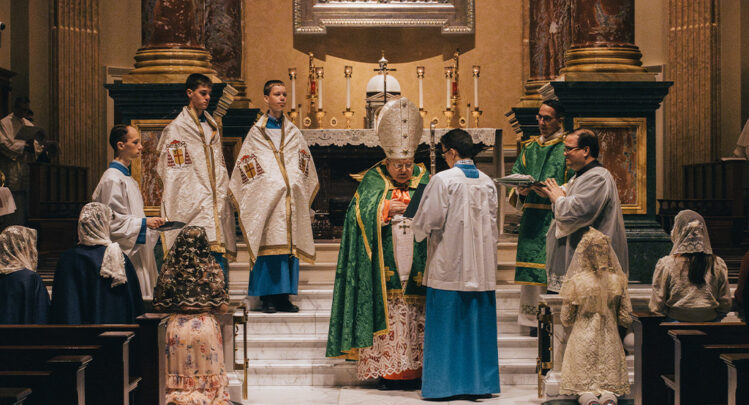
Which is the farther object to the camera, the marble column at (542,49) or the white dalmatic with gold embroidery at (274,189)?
the marble column at (542,49)

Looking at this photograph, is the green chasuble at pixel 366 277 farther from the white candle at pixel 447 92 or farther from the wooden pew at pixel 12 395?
the white candle at pixel 447 92

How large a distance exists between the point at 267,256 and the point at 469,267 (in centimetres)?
183

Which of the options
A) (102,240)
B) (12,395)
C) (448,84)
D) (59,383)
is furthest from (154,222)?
(448,84)

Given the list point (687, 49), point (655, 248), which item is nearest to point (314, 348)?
point (655, 248)

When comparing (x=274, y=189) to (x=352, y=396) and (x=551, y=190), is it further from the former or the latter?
(x=551, y=190)

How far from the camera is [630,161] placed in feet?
26.6

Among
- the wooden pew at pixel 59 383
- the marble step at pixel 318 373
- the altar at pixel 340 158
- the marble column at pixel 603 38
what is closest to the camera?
the wooden pew at pixel 59 383

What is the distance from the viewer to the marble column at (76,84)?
40.4 feet

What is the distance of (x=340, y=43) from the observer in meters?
13.0

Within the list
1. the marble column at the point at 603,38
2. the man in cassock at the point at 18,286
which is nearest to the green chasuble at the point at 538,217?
the marble column at the point at 603,38

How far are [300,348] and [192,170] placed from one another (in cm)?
148

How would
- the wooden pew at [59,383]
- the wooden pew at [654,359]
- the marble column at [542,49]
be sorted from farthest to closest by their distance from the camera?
1. the marble column at [542,49]
2. the wooden pew at [654,359]
3. the wooden pew at [59,383]

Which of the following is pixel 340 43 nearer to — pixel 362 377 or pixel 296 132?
pixel 296 132

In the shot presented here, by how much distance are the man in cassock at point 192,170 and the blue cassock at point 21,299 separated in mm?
1634
